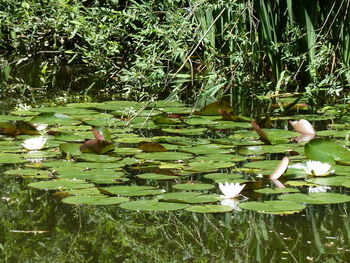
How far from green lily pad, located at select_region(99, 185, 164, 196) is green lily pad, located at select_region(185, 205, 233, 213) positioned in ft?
0.77

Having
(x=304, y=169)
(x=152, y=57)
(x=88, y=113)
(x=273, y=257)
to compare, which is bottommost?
(x=273, y=257)

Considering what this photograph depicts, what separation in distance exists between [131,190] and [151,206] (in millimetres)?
227

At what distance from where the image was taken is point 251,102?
5117 mm

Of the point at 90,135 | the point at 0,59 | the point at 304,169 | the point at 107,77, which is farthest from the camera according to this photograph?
the point at 0,59

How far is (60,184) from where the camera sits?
2760mm

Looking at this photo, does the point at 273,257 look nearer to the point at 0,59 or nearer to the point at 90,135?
the point at 90,135

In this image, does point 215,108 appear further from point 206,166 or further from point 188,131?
point 206,166

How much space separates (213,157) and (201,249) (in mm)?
1156

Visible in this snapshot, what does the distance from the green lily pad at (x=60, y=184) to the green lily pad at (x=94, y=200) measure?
0.14 metres

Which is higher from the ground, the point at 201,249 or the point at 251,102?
the point at 251,102

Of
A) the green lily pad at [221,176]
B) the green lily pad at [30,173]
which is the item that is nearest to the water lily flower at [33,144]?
the green lily pad at [30,173]

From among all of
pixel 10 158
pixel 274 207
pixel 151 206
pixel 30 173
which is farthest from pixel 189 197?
pixel 10 158

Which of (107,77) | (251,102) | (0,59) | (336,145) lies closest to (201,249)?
(336,145)

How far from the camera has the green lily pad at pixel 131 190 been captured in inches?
104
